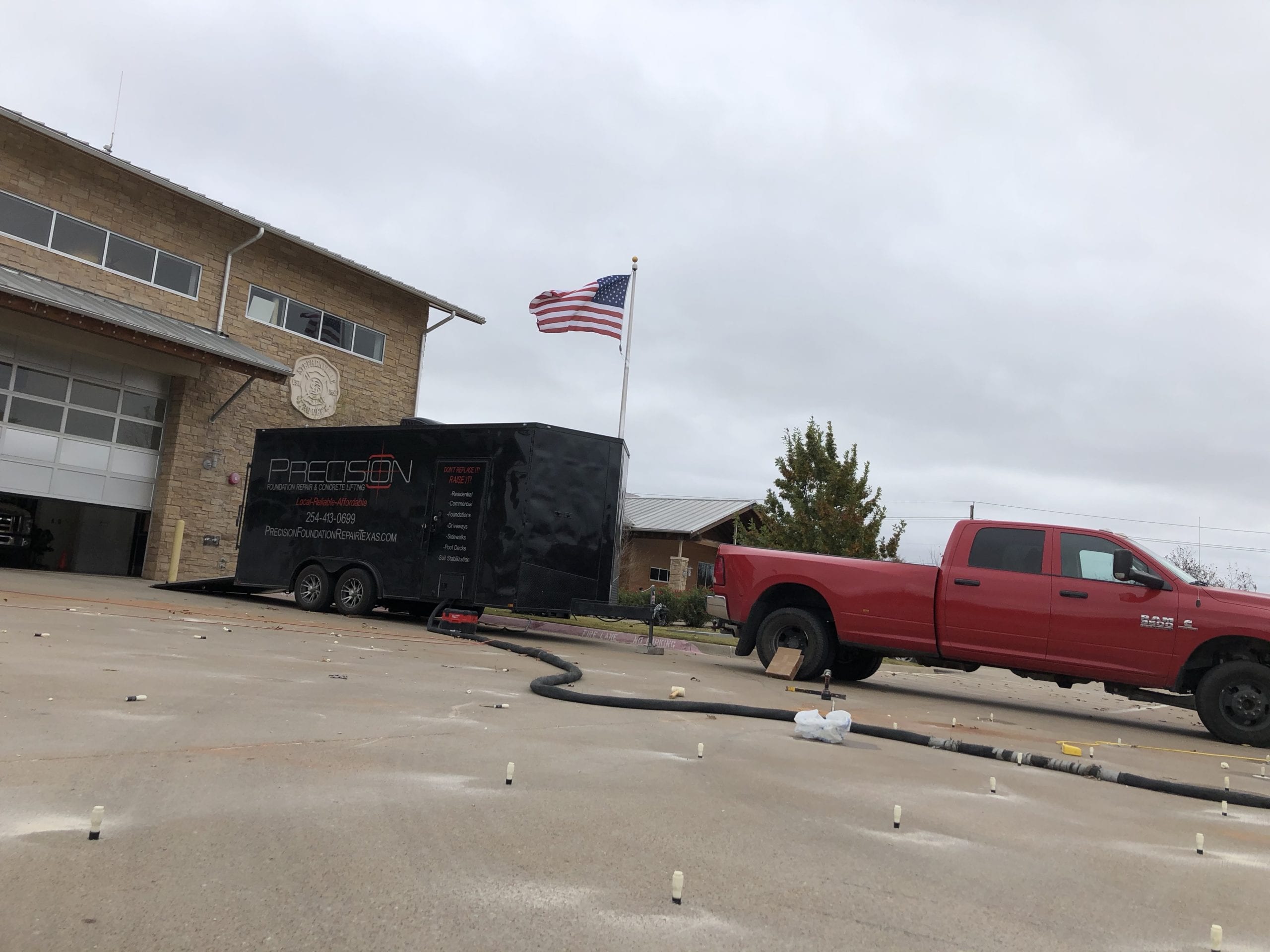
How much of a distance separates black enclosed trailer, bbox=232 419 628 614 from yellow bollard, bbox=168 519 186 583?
5.21 metres

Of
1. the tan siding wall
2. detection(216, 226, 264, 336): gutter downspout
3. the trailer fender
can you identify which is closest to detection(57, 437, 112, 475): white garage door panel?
the tan siding wall

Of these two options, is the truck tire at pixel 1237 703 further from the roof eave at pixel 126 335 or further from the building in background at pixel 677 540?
the building in background at pixel 677 540

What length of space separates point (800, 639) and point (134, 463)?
1727cm

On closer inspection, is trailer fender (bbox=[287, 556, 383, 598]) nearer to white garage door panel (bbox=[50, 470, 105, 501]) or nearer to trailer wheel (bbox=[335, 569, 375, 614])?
trailer wheel (bbox=[335, 569, 375, 614])

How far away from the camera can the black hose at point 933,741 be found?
6.13 m

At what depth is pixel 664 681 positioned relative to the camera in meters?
10.7

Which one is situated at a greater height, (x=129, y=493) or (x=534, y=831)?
(x=129, y=493)

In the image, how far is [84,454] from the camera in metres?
21.3

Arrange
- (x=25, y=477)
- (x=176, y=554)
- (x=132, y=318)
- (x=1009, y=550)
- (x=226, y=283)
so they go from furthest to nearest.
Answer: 1. (x=226, y=283)
2. (x=176, y=554)
3. (x=25, y=477)
4. (x=132, y=318)
5. (x=1009, y=550)

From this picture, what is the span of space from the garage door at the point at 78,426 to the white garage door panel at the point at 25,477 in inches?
0.6

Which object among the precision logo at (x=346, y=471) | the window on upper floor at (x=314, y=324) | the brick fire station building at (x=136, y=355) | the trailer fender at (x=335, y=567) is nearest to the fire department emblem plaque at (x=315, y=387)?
the brick fire station building at (x=136, y=355)

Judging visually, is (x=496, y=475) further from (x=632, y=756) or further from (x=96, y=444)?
(x=96, y=444)

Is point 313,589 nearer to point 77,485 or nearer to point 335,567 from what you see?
point 335,567

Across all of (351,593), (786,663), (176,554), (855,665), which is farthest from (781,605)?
(176,554)
